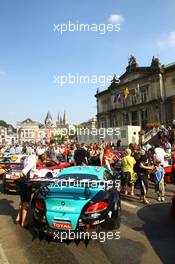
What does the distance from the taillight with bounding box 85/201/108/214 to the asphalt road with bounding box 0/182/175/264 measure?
0.71 metres

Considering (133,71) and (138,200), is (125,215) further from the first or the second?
(133,71)

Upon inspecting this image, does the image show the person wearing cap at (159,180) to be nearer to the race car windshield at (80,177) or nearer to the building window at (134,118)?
the race car windshield at (80,177)

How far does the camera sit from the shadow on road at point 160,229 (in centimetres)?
491

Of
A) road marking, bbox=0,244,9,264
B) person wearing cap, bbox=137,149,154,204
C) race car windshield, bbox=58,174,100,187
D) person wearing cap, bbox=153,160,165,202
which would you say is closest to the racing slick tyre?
race car windshield, bbox=58,174,100,187

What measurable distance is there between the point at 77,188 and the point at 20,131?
159369mm

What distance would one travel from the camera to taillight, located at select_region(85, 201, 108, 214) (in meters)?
5.30

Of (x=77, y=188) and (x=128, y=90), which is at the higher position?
(x=128, y=90)

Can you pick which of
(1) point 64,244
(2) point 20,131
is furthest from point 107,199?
(2) point 20,131

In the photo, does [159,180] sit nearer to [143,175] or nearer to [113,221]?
[143,175]

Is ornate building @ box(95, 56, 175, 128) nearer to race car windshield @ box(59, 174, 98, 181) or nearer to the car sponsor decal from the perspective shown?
race car windshield @ box(59, 174, 98, 181)

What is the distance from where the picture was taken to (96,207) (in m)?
5.39

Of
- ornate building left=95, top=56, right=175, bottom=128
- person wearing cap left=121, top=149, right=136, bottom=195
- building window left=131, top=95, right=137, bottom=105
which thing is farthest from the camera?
building window left=131, top=95, right=137, bottom=105

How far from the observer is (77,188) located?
6125 millimetres

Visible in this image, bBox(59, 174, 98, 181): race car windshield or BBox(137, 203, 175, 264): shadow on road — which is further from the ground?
BBox(59, 174, 98, 181): race car windshield
